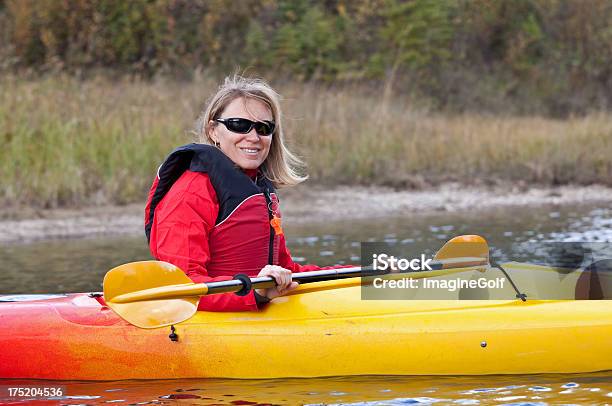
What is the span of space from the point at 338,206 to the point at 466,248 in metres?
7.03

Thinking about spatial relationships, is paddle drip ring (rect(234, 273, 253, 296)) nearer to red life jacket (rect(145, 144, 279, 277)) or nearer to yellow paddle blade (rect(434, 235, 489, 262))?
red life jacket (rect(145, 144, 279, 277))

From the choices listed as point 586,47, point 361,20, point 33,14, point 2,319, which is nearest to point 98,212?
point 2,319

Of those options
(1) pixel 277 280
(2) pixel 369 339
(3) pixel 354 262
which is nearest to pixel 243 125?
(1) pixel 277 280

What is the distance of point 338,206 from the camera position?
40.7 ft

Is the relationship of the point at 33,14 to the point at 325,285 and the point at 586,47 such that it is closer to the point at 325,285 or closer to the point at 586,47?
the point at 586,47

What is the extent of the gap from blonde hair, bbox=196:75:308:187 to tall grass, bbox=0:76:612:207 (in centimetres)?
613

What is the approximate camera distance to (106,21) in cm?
2000

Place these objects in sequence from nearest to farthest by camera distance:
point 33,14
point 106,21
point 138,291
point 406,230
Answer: point 138,291 → point 406,230 → point 33,14 → point 106,21

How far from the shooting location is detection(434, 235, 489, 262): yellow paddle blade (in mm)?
5363

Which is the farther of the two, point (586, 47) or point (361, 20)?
point (586, 47)

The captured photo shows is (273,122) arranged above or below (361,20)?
below

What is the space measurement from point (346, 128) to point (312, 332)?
9.20 meters

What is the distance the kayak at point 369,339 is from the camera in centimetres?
501

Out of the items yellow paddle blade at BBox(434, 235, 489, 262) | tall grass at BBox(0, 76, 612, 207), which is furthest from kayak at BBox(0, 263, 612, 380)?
tall grass at BBox(0, 76, 612, 207)
